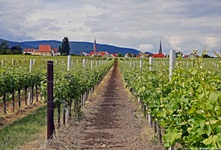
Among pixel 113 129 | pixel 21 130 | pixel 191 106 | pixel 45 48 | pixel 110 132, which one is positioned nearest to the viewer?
pixel 191 106

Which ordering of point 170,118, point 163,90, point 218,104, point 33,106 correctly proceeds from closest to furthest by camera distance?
point 218,104 → point 170,118 → point 163,90 → point 33,106

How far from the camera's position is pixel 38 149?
24.1 feet

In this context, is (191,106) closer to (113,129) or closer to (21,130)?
(113,129)

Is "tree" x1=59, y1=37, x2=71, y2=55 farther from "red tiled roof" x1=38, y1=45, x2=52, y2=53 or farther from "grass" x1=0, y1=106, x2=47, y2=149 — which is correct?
"grass" x1=0, y1=106, x2=47, y2=149

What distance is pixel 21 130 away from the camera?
936cm

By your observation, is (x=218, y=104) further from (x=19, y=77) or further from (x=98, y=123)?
(x=19, y=77)

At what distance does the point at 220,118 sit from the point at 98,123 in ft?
25.5

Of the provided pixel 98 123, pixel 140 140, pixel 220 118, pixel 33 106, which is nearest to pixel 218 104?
pixel 220 118

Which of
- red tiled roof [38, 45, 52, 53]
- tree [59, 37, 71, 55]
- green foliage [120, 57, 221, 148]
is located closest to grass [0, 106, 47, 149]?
green foliage [120, 57, 221, 148]

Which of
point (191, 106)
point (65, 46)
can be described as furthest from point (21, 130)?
point (65, 46)

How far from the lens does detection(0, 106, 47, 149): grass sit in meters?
8.03

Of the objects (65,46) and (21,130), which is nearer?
(21,130)

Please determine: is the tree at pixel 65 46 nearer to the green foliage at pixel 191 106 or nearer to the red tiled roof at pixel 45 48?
the red tiled roof at pixel 45 48

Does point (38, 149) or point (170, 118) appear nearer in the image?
point (170, 118)
